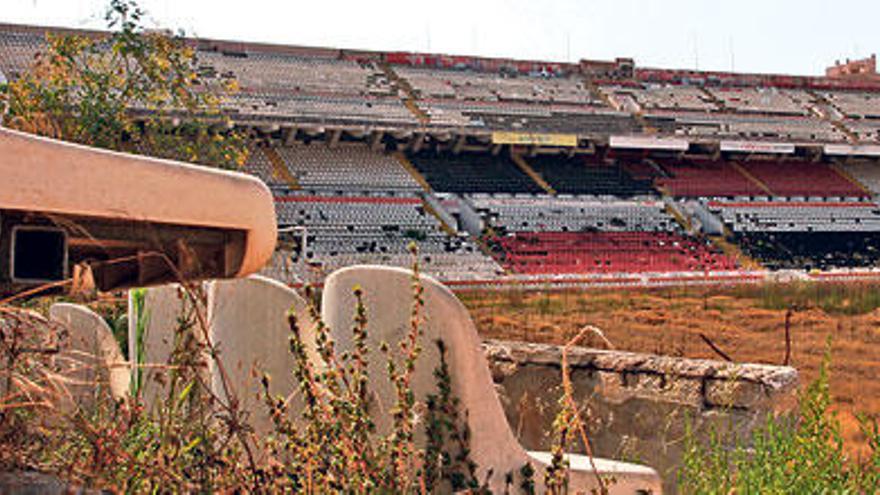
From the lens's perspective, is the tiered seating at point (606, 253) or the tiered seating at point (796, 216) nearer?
the tiered seating at point (606, 253)

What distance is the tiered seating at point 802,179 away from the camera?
1681 inches

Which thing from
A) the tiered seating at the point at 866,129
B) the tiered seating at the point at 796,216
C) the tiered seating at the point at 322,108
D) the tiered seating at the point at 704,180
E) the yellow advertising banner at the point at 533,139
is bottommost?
the tiered seating at the point at 796,216

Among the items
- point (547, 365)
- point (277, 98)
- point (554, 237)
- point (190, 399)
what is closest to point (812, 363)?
A: point (547, 365)

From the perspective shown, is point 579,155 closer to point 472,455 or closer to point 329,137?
point 329,137

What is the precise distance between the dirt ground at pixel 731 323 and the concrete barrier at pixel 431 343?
348 centimetres

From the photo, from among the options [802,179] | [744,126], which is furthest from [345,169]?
[802,179]

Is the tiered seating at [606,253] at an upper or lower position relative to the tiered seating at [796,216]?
lower

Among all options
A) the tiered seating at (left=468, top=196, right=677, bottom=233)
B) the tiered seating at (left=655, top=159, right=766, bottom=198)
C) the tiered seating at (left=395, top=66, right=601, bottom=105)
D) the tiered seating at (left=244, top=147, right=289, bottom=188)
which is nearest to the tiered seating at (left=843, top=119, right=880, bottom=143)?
the tiered seating at (left=655, top=159, right=766, bottom=198)

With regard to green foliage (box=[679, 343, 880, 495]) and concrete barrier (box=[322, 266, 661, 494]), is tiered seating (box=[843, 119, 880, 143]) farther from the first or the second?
concrete barrier (box=[322, 266, 661, 494])

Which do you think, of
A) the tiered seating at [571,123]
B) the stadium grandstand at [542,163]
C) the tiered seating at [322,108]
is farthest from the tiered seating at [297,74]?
the tiered seating at [571,123]

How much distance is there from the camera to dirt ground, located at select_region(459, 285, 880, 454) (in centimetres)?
1015

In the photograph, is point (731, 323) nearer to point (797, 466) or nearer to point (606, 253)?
point (797, 466)

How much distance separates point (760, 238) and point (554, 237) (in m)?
7.43

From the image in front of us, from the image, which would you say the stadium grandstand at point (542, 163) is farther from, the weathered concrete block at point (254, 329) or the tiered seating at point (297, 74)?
the weathered concrete block at point (254, 329)
